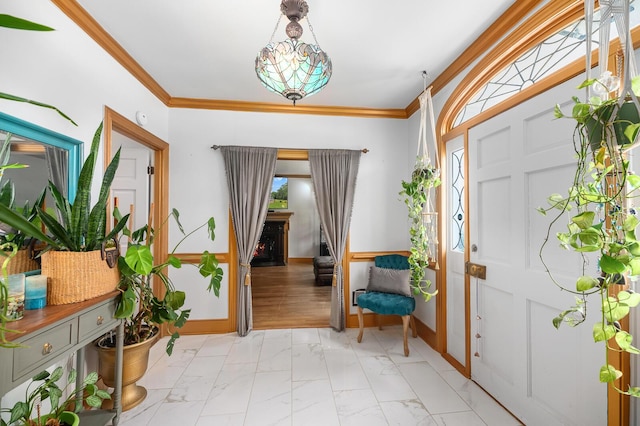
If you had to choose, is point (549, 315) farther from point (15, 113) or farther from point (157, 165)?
point (157, 165)

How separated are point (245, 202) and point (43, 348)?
6.95 feet

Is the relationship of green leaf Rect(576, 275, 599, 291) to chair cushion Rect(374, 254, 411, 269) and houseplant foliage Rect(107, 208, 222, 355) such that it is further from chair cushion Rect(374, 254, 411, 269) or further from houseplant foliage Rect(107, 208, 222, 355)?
chair cushion Rect(374, 254, 411, 269)

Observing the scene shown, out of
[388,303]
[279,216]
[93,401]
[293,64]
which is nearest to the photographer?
[93,401]

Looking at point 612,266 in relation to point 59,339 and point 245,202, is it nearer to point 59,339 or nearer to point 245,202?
point 59,339

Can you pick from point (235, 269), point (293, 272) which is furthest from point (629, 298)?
point (293, 272)

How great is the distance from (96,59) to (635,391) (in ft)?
10.6

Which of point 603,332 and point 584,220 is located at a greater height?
point 584,220

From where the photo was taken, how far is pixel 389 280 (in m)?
3.00

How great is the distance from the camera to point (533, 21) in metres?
1.69

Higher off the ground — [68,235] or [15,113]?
[15,113]

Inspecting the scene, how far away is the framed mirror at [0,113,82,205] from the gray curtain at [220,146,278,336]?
1419 millimetres

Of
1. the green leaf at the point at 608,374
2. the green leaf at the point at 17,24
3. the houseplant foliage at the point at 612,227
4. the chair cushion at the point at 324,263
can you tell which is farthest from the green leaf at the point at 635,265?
the chair cushion at the point at 324,263

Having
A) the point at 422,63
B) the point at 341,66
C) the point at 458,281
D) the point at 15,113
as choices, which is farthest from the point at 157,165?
the point at 458,281

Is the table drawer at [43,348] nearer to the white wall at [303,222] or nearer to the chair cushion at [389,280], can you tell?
the chair cushion at [389,280]
